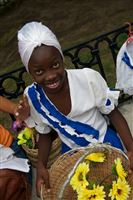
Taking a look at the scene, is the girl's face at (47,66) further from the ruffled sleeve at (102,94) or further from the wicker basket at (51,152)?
the wicker basket at (51,152)

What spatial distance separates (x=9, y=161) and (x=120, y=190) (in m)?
0.77

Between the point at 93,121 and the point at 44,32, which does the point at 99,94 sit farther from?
the point at 44,32

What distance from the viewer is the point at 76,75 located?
2.94m

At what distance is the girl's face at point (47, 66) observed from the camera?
2.64 meters

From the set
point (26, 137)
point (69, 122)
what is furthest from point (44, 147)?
point (26, 137)

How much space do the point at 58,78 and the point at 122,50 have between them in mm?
846

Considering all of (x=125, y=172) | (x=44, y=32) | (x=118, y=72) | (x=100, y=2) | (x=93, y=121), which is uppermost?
(x=100, y=2)

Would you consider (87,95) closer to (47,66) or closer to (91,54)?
(47,66)

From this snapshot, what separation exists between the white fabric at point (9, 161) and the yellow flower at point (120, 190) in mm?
665

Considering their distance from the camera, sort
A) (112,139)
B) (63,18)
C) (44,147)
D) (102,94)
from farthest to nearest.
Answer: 1. (63,18)
2. (44,147)
3. (112,139)
4. (102,94)

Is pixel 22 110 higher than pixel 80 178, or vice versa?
pixel 22 110

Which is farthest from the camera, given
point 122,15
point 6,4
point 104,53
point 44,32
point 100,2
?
point 6,4

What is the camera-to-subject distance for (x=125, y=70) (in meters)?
3.43

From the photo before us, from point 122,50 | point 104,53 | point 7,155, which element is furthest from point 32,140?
point 104,53
